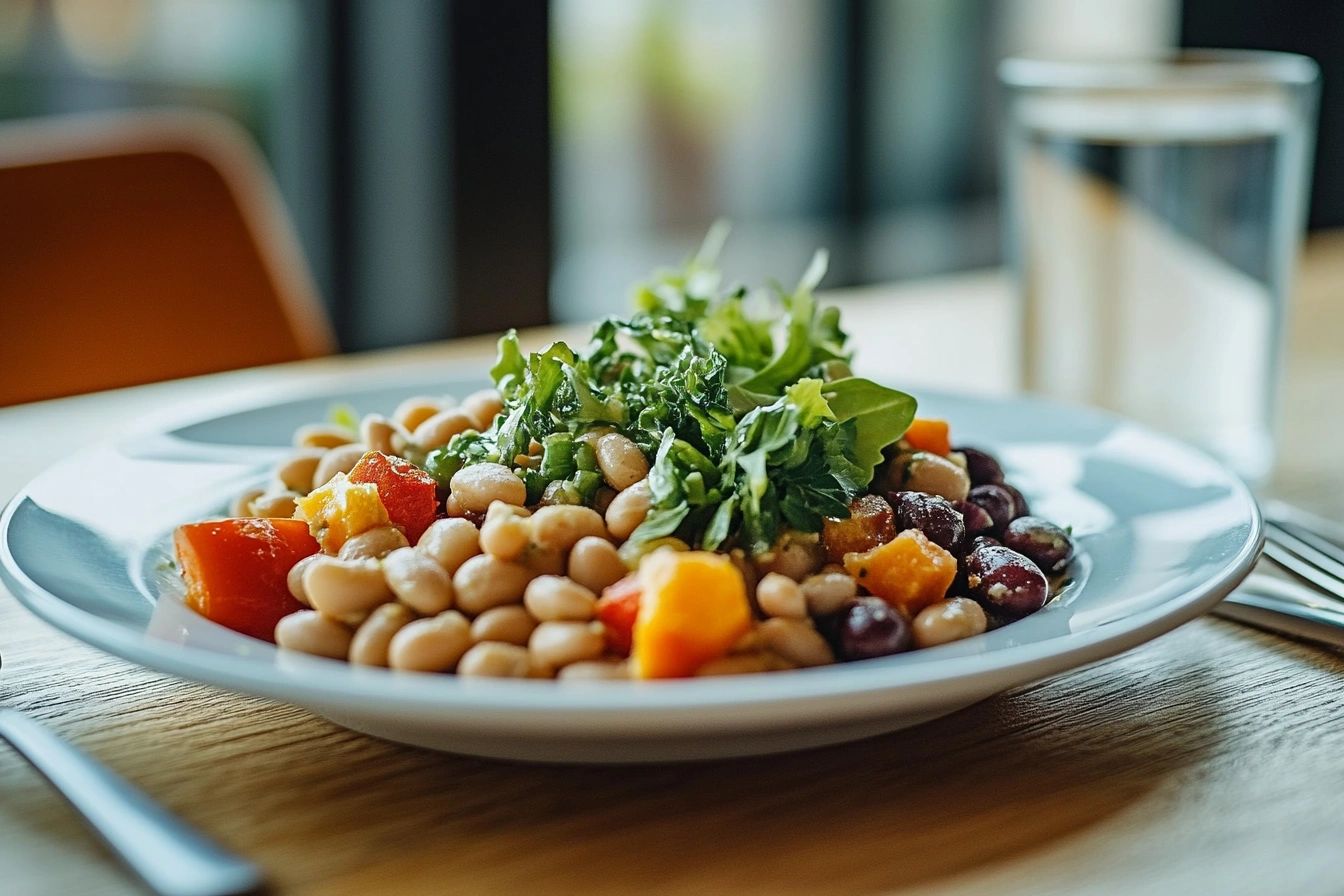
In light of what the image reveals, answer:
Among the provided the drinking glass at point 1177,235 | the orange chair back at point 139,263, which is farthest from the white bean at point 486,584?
the orange chair back at point 139,263

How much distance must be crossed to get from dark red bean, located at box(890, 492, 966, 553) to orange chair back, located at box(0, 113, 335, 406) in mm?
1405

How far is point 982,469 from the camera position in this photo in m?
1.20

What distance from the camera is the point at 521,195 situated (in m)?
3.01

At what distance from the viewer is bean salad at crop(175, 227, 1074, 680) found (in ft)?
2.84

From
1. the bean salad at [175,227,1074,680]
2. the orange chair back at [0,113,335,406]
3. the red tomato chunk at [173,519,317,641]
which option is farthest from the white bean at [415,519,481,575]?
the orange chair back at [0,113,335,406]

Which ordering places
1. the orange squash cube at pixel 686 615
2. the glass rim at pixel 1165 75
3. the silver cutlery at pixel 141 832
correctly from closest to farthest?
the silver cutlery at pixel 141 832, the orange squash cube at pixel 686 615, the glass rim at pixel 1165 75

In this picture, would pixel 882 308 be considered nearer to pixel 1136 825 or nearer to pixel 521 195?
pixel 521 195

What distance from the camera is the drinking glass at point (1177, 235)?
1590 millimetres

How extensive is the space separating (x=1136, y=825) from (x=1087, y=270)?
0.98 m

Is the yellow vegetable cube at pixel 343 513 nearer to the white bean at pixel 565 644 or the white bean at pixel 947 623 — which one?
the white bean at pixel 565 644

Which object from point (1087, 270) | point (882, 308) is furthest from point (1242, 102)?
point (882, 308)

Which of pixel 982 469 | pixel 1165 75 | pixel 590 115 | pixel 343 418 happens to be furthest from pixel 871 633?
pixel 590 115

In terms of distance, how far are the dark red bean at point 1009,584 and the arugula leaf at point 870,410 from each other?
5.8 inches

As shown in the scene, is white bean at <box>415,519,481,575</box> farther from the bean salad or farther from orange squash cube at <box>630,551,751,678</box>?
orange squash cube at <box>630,551,751,678</box>
